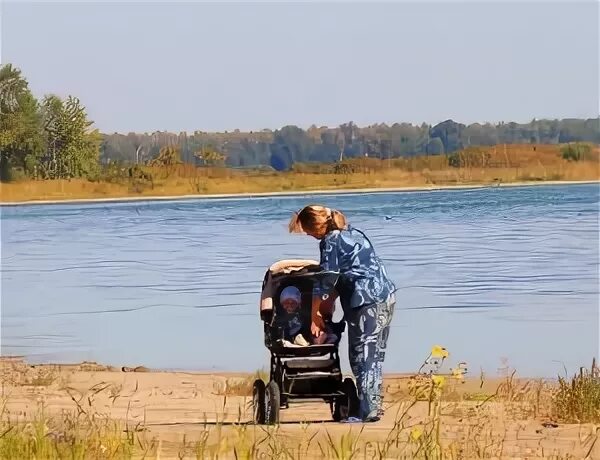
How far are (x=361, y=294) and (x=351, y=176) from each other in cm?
118

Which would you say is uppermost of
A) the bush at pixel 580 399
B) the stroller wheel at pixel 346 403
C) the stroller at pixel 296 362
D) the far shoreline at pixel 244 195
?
the far shoreline at pixel 244 195

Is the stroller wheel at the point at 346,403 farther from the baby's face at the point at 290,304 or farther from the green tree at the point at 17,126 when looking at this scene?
the green tree at the point at 17,126

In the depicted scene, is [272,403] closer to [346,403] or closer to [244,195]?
[346,403]

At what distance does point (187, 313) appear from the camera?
25.0ft

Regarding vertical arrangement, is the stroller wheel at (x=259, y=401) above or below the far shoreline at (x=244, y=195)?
below

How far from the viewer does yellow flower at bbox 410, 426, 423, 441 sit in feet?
20.4

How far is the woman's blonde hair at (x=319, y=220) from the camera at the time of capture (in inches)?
266

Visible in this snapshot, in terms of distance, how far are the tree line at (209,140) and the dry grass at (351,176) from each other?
0.06m

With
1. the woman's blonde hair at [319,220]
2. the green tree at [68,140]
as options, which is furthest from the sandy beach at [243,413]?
the green tree at [68,140]

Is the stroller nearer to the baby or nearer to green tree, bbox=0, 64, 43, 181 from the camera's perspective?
the baby

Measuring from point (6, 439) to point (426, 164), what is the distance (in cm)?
306

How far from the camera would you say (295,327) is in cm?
671

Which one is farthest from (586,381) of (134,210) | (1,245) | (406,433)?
(1,245)

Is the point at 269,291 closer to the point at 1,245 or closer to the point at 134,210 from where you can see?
the point at 134,210
